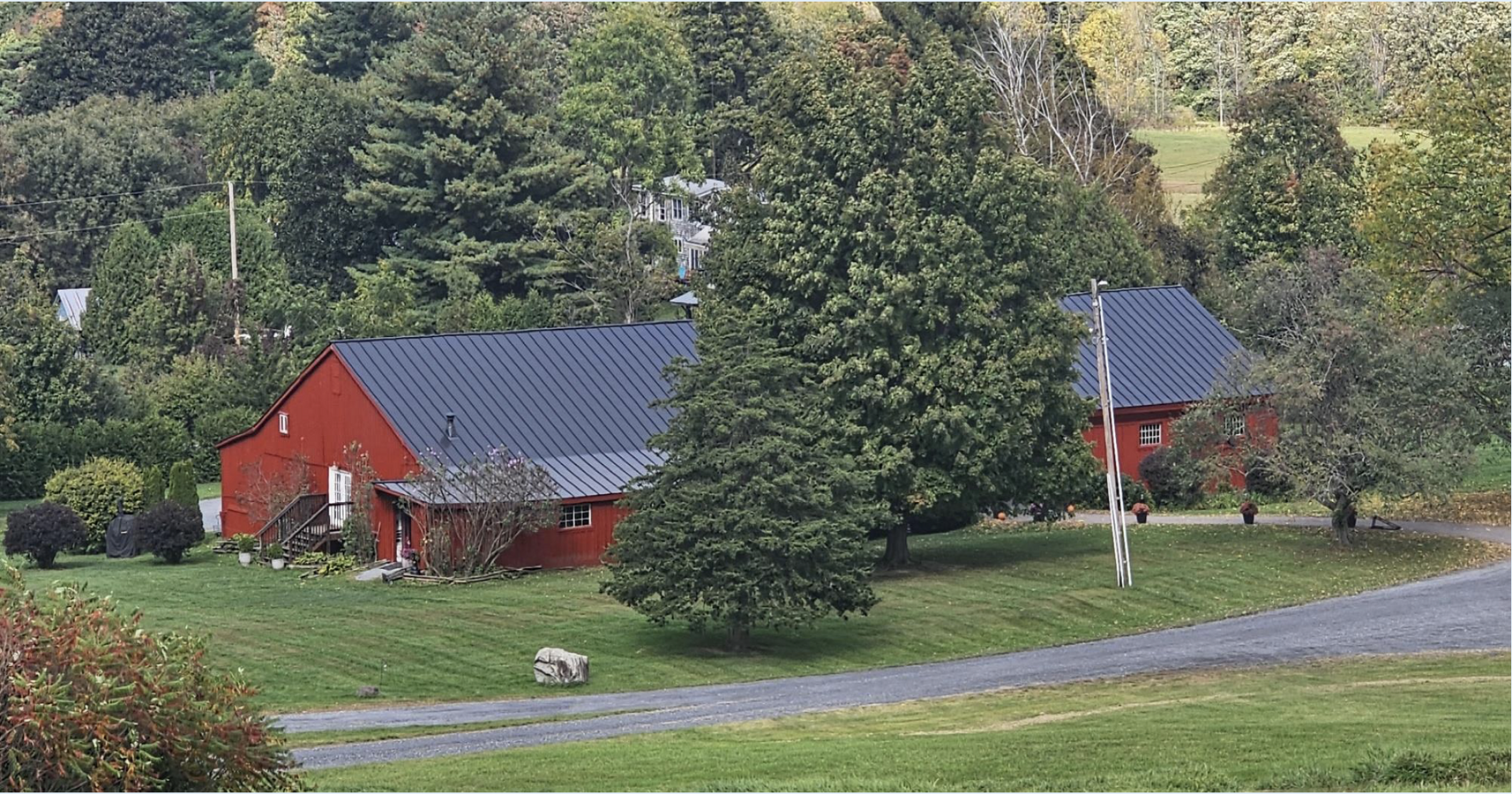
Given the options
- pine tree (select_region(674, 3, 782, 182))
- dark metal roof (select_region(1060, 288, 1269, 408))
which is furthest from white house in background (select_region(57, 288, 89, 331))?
dark metal roof (select_region(1060, 288, 1269, 408))

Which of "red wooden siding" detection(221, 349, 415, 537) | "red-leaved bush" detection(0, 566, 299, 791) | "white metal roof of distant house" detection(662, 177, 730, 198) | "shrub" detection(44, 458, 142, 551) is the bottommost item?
"red-leaved bush" detection(0, 566, 299, 791)

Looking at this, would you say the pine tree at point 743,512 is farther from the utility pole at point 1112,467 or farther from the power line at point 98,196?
the power line at point 98,196

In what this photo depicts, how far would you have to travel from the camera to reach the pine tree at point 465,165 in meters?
86.6

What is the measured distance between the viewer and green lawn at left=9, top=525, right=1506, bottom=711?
34.8m

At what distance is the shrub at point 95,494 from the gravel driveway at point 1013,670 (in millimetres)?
22806

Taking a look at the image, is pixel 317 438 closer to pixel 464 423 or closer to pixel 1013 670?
pixel 464 423

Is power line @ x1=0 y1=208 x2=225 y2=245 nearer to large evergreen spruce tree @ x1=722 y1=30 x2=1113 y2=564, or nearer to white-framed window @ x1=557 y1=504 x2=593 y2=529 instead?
white-framed window @ x1=557 y1=504 x2=593 y2=529

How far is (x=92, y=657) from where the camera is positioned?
16641mm

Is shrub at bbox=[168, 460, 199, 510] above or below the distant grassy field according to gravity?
below

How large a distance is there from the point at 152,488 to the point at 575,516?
43.4 feet

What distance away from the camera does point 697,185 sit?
10419 centimetres

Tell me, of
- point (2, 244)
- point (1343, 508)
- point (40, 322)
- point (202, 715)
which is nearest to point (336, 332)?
point (40, 322)

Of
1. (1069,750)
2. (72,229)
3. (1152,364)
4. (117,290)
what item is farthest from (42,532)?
(72,229)

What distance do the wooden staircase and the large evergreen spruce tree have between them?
1129 centimetres
